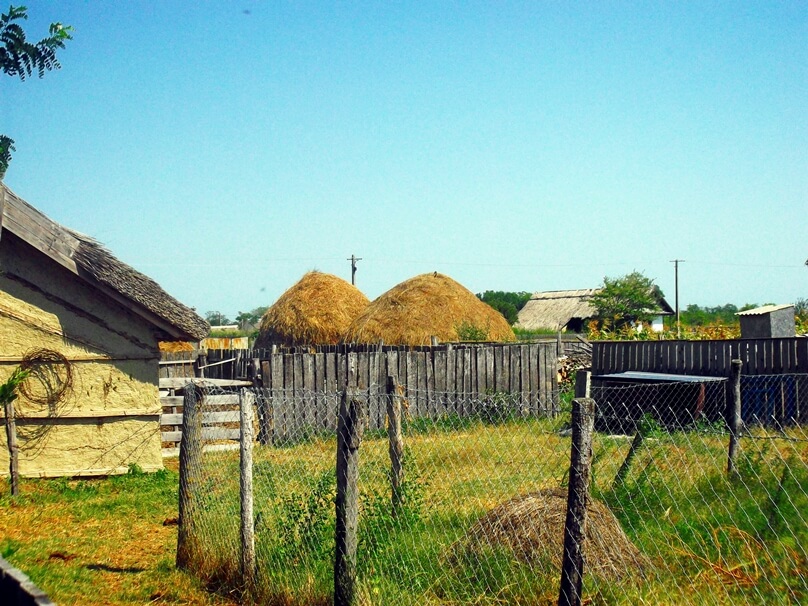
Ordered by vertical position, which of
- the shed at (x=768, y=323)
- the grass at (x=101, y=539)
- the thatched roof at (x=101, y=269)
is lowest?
the grass at (x=101, y=539)

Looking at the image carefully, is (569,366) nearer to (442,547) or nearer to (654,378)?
(654,378)

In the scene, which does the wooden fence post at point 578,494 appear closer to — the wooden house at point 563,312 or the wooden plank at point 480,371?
the wooden plank at point 480,371

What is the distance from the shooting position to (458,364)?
16.8m

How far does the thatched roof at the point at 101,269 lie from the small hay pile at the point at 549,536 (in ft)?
23.3

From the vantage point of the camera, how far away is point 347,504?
5250mm

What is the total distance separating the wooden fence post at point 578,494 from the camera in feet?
13.3

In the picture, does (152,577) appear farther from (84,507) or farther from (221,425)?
(221,425)

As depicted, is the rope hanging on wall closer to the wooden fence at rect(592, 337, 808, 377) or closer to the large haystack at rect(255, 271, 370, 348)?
the wooden fence at rect(592, 337, 808, 377)

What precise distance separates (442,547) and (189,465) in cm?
246

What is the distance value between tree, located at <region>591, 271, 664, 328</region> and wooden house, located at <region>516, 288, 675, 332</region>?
62.9 inches

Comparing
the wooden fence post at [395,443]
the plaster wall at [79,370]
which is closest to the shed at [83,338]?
the plaster wall at [79,370]

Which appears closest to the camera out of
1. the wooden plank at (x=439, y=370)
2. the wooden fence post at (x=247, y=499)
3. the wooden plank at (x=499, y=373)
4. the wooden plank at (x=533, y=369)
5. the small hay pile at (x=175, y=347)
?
the wooden fence post at (x=247, y=499)

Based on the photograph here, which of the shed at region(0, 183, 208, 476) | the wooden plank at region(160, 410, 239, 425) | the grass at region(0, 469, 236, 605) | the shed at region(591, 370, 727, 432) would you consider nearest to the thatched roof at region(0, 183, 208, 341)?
the shed at region(0, 183, 208, 476)

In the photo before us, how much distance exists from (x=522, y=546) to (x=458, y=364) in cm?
1131
